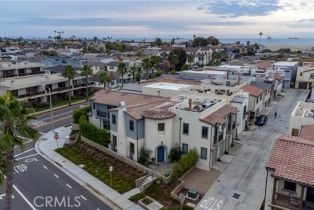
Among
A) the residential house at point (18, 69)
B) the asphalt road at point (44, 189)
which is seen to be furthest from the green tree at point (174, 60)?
the asphalt road at point (44, 189)

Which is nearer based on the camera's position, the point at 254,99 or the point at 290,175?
the point at 290,175

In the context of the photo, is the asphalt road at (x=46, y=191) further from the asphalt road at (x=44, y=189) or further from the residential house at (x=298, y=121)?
the residential house at (x=298, y=121)

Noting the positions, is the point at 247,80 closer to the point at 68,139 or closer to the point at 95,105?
the point at 95,105

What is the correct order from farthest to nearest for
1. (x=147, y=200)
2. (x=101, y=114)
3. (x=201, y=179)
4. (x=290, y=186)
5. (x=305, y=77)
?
(x=305, y=77)
(x=101, y=114)
(x=201, y=179)
(x=147, y=200)
(x=290, y=186)

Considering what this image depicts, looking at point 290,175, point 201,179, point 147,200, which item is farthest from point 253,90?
point 290,175

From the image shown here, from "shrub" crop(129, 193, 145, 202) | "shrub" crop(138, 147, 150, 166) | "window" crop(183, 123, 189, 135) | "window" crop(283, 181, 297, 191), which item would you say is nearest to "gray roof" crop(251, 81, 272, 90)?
"window" crop(183, 123, 189, 135)

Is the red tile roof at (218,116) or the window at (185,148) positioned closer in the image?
the red tile roof at (218,116)

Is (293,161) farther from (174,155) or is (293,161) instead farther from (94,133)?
(94,133)
